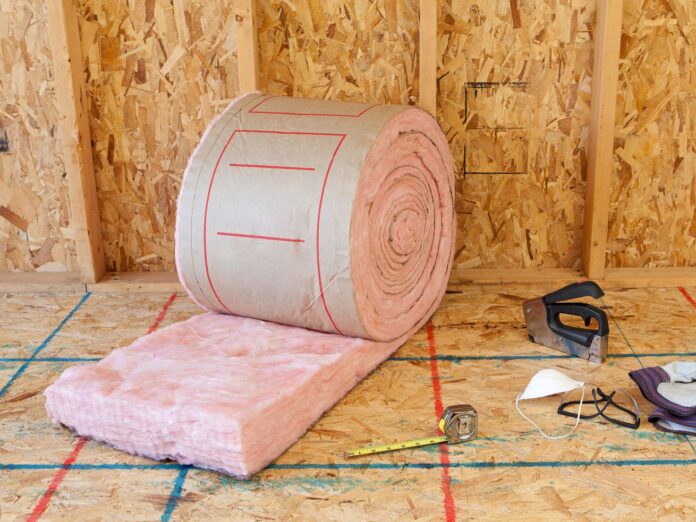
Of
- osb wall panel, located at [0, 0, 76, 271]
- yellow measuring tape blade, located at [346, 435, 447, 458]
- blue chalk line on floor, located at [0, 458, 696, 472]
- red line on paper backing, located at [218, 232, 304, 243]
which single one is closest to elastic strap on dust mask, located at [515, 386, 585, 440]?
blue chalk line on floor, located at [0, 458, 696, 472]

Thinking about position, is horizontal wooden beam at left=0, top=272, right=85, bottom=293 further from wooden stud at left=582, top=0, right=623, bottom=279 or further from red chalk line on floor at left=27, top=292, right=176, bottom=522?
wooden stud at left=582, top=0, right=623, bottom=279

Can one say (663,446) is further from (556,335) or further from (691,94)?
(691,94)

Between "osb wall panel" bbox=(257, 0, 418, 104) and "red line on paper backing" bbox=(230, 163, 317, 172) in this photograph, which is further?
"osb wall panel" bbox=(257, 0, 418, 104)

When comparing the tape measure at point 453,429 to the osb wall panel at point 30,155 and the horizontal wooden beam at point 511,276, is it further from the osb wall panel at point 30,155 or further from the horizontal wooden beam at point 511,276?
the osb wall panel at point 30,155

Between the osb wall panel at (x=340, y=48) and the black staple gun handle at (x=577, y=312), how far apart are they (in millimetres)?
1053

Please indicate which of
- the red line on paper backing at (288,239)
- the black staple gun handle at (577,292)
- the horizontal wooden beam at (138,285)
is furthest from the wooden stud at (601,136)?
the horizontal wooden beam at (138,285)

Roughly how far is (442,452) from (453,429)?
0.22 ft

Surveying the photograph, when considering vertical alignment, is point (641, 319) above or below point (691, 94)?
below

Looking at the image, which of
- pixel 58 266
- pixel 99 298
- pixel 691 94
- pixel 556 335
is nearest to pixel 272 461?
pixel 556 335

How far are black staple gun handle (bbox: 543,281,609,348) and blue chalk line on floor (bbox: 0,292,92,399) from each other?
1699 millimetres

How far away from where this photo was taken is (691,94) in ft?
10.4

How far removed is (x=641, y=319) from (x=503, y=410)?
0.91 metres

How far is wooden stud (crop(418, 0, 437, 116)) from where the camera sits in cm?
298

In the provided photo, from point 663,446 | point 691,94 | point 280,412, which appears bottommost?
point 663,446
